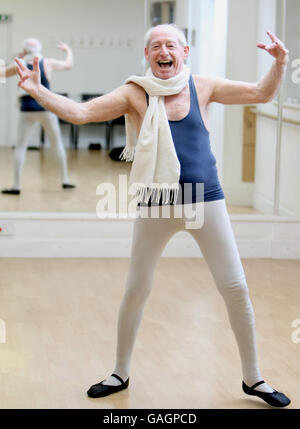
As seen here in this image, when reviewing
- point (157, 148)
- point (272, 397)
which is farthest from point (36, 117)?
point (272, 397)

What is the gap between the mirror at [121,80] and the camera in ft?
21.7

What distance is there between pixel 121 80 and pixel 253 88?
3.43m

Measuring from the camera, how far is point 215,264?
3.44 meters

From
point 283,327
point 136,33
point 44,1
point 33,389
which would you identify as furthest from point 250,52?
point 33,389

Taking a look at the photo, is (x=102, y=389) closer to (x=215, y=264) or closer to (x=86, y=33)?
(x=215, y=264)

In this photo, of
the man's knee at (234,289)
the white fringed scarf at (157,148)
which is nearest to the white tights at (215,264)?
the man's knee at (234,289)

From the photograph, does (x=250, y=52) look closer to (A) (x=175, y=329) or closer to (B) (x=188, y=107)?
(A) (x=175, y=329)

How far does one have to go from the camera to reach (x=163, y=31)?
132 inches

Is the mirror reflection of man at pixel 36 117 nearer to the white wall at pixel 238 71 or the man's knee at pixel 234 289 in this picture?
the white wall at pixel 238 71

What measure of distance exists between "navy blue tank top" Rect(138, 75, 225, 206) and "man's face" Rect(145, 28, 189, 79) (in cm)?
14

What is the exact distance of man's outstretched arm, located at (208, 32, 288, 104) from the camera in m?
3.30

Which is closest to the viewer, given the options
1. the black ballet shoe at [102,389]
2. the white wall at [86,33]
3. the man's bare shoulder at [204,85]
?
the man's bare shoulder at [204,85]

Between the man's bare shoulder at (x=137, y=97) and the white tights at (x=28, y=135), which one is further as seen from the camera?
the white tights at (x=28, y=135)
